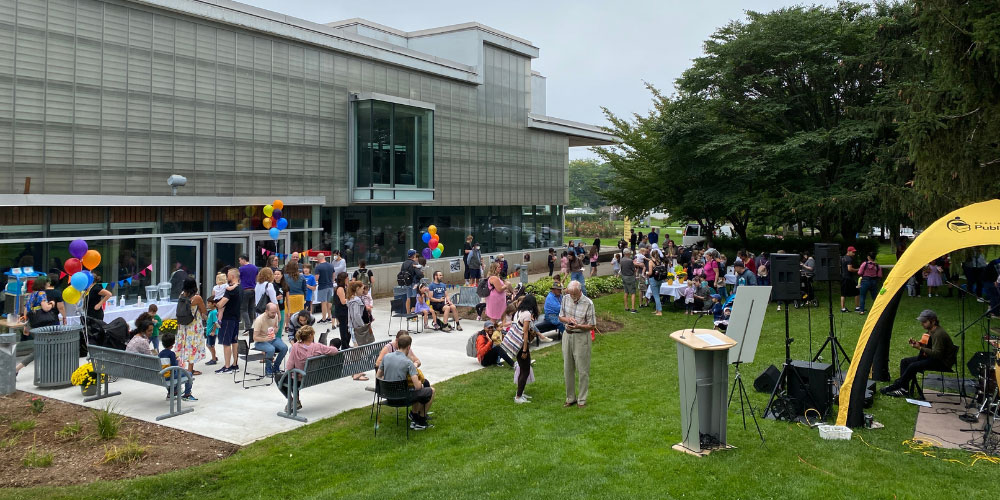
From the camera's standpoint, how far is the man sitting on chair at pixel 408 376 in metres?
9.38

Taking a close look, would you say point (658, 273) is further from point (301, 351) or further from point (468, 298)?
point (301, 351)

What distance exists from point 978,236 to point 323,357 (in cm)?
908

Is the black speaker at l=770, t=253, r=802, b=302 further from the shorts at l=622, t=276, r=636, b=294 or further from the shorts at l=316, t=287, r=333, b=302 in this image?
the shorts at l=316, t=287, r=333, b=302

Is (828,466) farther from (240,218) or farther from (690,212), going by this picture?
(690,212)

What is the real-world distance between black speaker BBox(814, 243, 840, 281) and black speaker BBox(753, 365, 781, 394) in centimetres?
163

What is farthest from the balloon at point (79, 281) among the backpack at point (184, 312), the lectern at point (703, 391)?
the lectern at point (703, 391)

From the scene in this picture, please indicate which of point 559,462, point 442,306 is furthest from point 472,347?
point 559,462

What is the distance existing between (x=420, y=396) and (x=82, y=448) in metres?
4.17

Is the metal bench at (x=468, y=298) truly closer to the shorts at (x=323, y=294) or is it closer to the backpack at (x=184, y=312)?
the shorts at (x=323, y=294)

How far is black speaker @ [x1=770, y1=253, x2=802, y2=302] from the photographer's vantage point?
32.3 ft

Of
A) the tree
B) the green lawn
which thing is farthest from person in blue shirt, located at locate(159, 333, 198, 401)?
the tree

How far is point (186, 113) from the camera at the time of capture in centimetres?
1906

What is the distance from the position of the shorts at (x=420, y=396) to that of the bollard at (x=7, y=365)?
657 centimetres

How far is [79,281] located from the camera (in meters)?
12.2
